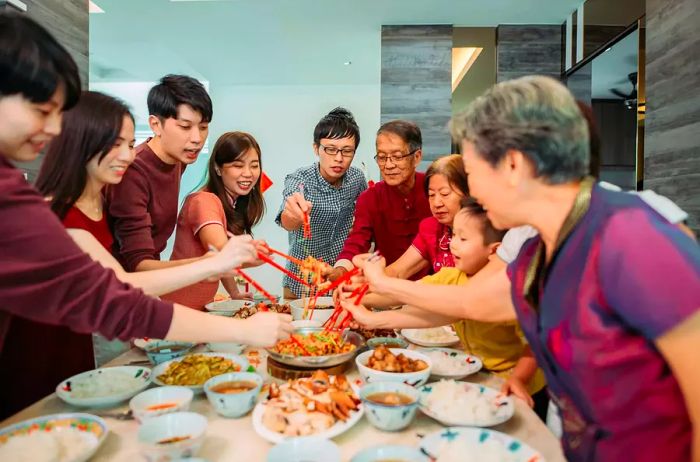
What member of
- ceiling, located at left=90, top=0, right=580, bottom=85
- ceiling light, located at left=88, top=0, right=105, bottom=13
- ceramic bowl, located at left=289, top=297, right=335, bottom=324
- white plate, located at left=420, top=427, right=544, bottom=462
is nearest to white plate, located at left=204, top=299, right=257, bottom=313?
ceramic bowl, located at left=289, top=297, right=335, bottom=324

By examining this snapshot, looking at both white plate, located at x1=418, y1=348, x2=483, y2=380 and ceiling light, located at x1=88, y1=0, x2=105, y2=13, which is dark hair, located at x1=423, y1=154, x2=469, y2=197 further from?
ceiling light, located at x1=88, y1=0, x2=105, y2=13

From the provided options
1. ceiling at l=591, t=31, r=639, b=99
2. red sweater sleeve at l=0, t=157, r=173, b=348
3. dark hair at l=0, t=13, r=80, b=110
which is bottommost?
red sweater sleeve at l=0, t=157, r=173, b=348

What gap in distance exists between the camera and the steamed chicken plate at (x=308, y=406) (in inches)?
50.4

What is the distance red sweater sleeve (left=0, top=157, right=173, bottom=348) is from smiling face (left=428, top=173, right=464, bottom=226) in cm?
160

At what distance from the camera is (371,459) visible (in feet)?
3.71

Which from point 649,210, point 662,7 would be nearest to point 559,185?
point 649,210

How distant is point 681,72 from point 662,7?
0.65m

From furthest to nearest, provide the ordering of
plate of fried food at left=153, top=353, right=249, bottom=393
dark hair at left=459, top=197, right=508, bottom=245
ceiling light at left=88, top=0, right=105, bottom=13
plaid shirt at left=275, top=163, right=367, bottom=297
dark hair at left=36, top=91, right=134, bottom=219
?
ceiling light at left=88, top=0, right=105, bottom=13
plaid shirt at left=275, top=163, right=367, bottom=297
dark hair at left=459, top=197, right=508, bottom=245
dark hair at left=36, top=91, right=134, bottom=219
plate of fried food at left=153, top=353, right=249, bottom=393

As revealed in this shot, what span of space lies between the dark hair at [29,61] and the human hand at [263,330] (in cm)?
80

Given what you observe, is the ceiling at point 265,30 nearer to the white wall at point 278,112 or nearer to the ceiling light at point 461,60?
the ceiling light at point 461,60

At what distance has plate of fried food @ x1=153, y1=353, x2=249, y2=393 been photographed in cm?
160

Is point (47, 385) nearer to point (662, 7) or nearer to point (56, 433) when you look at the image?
point (56, 433)

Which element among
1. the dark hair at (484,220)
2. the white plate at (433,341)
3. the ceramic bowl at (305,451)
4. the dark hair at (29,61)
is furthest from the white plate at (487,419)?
the dark hair at (29,61)

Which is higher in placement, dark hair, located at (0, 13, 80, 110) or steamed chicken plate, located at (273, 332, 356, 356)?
dark hair, located at (0, 13, 80, 110)
